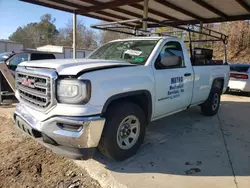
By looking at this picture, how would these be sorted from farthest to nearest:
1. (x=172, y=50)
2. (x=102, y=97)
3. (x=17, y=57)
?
(x=17, y=57) < (x=172, y=50) < (x=102, y=97)

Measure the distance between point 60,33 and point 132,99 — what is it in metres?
55.0

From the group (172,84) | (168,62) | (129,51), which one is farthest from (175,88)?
(129,51)

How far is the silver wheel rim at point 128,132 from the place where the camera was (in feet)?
11.0

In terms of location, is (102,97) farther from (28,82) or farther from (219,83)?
(219,83)

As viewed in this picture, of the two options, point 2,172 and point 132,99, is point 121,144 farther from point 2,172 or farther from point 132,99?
point 2,172

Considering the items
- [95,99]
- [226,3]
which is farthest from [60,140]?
[226,3]

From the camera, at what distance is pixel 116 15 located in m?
12.6

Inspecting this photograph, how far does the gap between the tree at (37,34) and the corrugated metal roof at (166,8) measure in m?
45.5

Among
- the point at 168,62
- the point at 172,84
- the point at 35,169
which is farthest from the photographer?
the point at 172,84

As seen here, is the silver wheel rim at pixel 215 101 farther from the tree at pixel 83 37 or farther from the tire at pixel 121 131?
the tree at pixel 83 37

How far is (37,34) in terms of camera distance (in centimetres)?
5459

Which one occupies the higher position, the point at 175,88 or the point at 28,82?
the point at 28,82

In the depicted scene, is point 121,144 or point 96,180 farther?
point 121,144

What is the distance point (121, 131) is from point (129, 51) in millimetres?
1588
